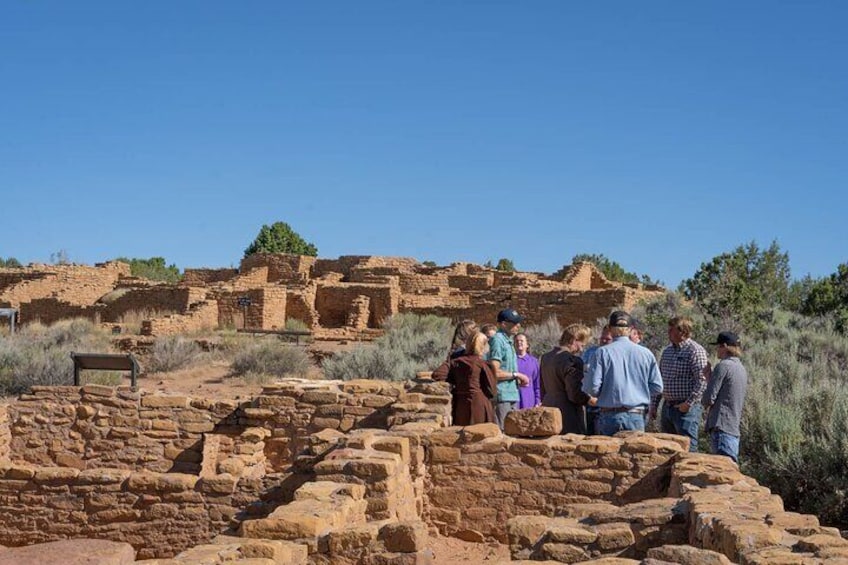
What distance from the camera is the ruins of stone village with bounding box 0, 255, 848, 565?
4.81 meters

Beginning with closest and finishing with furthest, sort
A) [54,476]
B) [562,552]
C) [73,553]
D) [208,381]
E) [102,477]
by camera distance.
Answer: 1. [562,552]
2. [73,553]
3. [102,477]
4. [54,476]
5. [208,381]

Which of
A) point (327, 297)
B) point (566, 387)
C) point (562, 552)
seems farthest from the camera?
point (327, 297)

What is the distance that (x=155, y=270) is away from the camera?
53.6 m

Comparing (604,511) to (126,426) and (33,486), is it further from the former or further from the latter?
(126,426)

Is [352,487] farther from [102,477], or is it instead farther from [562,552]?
[102,477]

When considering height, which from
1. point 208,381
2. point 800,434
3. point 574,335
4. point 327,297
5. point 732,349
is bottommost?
point 800,434

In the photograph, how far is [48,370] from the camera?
1576cm

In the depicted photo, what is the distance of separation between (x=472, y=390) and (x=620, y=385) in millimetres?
1385

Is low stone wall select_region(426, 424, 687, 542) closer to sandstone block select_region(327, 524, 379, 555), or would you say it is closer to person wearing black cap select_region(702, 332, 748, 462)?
person wearing black cap select_region(702, 332, 748, 462)

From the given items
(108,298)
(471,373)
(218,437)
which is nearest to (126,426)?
(218,437)

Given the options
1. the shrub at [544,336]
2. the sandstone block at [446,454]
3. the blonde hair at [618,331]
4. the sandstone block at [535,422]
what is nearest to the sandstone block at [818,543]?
the sandstone block at [535,422]

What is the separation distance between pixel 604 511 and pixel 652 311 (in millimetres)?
13290

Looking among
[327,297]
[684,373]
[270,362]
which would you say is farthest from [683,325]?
[327,297]

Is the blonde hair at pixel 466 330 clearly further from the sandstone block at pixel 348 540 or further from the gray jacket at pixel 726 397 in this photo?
the sandstone block at pixel 348 540
